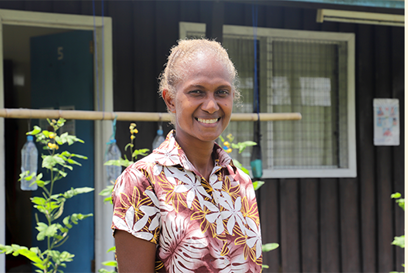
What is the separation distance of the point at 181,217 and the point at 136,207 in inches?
4.5

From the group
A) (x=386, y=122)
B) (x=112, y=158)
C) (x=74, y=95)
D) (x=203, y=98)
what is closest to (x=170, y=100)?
(x=203, y=98)

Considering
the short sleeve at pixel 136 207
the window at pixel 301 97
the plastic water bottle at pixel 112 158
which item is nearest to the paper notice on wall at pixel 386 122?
the window at pixel 301 97

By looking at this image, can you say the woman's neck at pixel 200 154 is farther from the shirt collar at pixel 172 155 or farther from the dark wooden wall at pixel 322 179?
the dark wooden wall at pixel 322 179

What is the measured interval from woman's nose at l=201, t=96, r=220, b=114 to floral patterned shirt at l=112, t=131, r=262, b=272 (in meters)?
0.14

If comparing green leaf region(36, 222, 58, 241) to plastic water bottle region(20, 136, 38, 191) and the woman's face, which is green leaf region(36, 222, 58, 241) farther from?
the woman's face

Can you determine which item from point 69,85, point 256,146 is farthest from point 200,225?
point 69,85

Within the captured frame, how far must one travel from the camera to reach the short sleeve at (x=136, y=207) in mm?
882

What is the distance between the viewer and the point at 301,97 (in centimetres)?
376

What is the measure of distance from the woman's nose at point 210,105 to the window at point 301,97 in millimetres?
2574

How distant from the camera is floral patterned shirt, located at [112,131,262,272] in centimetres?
90

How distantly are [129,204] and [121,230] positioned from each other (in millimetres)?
61

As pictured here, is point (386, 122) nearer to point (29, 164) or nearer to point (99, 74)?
point (99, 74)

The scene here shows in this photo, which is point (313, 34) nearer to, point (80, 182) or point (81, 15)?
point (81, 15)

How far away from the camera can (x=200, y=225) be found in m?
0.95
